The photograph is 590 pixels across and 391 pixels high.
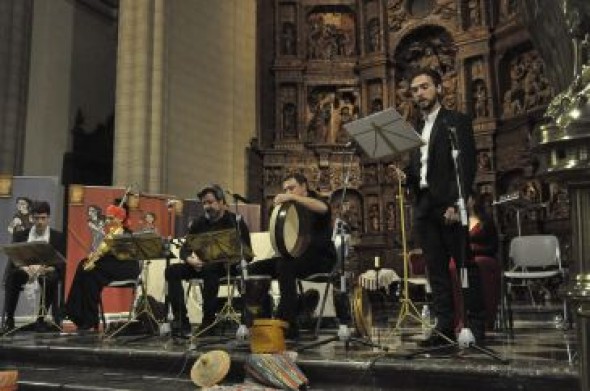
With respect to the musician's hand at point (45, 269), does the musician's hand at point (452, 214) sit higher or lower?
higher

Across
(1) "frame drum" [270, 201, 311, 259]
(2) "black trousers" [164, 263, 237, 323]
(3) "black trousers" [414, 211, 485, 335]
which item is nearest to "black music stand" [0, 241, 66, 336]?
(2) "black trousers" [164, 263, 237, 323]

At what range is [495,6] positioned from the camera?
452 inches

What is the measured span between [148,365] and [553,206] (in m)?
7.33

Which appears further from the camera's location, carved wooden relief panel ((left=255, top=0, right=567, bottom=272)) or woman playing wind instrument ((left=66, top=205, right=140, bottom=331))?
carved wooden relief panel ((left=255, top=0, right=567, bottom=272))

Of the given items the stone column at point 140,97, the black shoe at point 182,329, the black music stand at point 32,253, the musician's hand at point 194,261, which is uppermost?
the stone column at point 140,97

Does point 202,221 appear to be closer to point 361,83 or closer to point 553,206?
point 553,206

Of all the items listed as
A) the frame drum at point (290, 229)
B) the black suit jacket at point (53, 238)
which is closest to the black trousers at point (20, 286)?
the black suit jacket at point (53, 238)

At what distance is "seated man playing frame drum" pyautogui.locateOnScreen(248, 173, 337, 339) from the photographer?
510 cm

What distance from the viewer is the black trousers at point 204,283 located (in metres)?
6.00

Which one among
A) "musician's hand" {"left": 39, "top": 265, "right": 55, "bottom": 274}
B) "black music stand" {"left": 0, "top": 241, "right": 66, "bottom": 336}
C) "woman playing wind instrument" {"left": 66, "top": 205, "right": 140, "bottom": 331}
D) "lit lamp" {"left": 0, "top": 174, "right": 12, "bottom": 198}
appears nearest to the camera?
"black music stand" {"left": 0, "top": 241, "right": 66, "bottom": 336}

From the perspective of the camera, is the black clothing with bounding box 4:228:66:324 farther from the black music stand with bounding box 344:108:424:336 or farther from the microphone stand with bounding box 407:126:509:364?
the microphone stand with bounding box 407:126:509:364

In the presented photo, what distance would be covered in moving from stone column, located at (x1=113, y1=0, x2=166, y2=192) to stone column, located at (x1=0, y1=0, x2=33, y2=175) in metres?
1.99

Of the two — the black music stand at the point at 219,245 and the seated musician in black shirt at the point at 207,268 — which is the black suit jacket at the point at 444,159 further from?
the seated musician in black shirt at the point at 207,268

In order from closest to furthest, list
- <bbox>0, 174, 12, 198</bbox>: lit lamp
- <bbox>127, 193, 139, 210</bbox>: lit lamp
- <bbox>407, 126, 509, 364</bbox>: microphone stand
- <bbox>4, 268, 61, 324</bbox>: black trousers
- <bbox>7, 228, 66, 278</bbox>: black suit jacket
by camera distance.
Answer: <bbox>407, 126, 509, 364</bbox>: microphone stand
<bbox>4, 268, 61, 324</bbox>: black trousers
<bbox>7, 228, 66, 278</bbox>: black suit jacket
<bbox>127, 193, 139, 210</bbox>: lit lamp
<bbox>0, 174, 12, 198</bbox>: lit lamp
